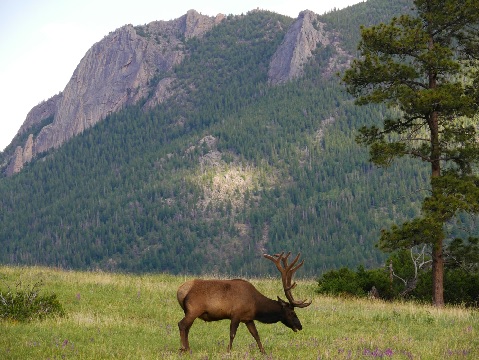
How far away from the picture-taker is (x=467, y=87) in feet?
80.4

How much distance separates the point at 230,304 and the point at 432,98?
1377 cm

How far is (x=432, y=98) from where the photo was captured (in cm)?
2303

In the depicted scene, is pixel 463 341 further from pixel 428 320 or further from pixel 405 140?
pixel 405 140

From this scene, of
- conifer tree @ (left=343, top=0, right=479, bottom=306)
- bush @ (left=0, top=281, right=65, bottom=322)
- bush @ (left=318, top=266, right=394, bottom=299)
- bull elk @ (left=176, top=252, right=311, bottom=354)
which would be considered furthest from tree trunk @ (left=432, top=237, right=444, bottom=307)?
bush @ (left=0, top=281, right=65, bottom=322)

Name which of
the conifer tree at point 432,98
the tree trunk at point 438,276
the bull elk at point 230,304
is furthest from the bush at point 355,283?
the bull elk at point 230,304

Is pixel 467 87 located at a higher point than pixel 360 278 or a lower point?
higher

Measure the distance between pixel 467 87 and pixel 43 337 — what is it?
59.2 feet

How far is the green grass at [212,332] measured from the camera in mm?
12180

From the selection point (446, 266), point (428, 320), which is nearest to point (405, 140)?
point (446, 266)

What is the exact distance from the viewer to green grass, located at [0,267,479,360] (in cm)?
1218

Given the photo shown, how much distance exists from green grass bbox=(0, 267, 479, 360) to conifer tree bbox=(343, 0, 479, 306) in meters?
3.38

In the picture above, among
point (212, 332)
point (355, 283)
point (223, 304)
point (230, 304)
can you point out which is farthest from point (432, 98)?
point (223, 304)

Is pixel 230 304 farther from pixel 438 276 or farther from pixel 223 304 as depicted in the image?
pixel 438 276

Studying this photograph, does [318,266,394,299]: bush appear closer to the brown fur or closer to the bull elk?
the bull elk
